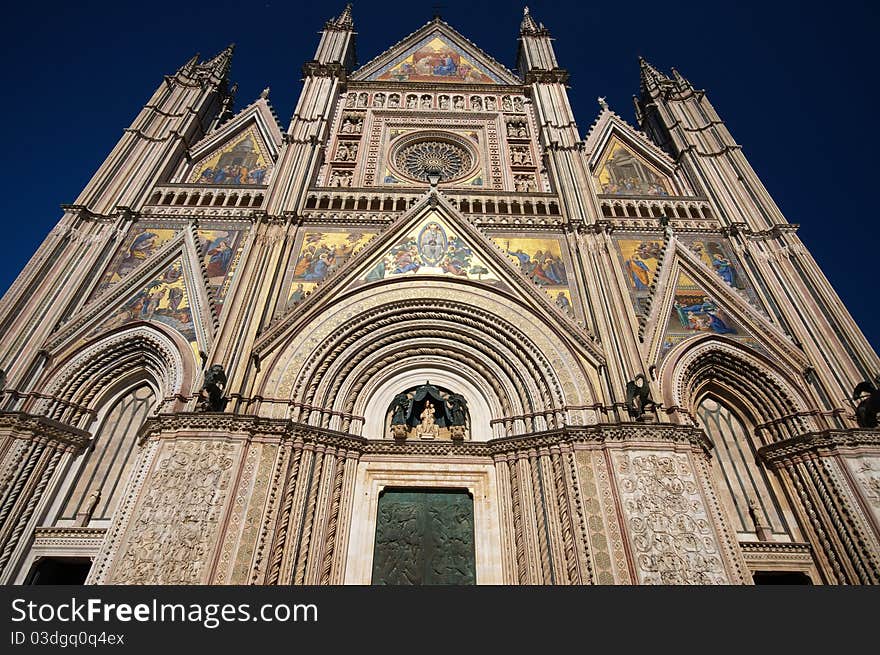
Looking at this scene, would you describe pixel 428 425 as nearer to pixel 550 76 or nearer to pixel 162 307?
pixel 162 307

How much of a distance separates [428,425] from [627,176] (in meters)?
11.0

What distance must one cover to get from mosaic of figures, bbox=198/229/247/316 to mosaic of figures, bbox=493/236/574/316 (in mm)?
6882

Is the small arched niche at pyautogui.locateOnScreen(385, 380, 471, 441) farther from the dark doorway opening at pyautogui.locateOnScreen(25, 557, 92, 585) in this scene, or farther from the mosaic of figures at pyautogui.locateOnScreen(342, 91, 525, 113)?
the mosaic of figures at pyautogui.locateOnScreen(342, 91, 525, 113)

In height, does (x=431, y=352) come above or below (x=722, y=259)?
below

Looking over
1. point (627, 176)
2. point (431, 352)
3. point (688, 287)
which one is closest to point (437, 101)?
point (627, 176)

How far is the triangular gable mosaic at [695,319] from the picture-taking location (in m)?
11.4

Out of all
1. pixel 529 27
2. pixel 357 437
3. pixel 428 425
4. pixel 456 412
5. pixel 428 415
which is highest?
pixel 529 27

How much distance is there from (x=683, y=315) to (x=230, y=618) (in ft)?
36.1

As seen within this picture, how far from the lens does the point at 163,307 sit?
37.9 feet

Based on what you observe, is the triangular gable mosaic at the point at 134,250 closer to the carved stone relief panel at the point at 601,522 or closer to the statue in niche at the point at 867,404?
the carved stone relief panel at the point at 601,522

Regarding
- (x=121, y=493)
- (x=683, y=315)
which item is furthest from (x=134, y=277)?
(x=683, y=315)

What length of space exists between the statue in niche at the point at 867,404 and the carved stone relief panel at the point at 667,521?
3.83 metres

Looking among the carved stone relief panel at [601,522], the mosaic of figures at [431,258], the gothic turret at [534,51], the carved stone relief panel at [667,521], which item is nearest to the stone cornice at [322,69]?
the gothic turret at [534,51]

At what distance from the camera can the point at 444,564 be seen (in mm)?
9102
